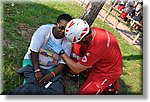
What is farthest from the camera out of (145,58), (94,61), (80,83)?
(80,83)

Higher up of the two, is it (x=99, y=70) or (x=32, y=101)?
(x=99, y=70)

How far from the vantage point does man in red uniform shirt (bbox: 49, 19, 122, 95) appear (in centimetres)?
308

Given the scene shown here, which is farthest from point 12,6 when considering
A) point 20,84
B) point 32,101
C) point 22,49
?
point 32,101

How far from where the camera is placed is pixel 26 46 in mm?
4324

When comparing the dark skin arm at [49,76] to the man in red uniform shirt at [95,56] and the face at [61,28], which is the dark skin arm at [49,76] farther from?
the face at [61,28]

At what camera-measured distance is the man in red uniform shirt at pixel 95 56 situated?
121 inches

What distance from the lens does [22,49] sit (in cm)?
420

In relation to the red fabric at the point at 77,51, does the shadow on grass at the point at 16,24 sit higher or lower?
lower

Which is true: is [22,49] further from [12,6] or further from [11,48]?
[12,6]

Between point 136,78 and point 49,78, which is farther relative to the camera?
point 136,78

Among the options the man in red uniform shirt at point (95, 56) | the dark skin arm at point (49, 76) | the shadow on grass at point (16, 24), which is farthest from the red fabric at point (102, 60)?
the shadow on grass at point (16, 24)

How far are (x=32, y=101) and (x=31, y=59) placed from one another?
50cm

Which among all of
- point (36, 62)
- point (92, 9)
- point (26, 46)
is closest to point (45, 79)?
point (36, 62)

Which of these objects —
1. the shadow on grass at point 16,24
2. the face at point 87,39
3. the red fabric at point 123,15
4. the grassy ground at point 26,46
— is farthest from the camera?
the red fabric at point 123,15
